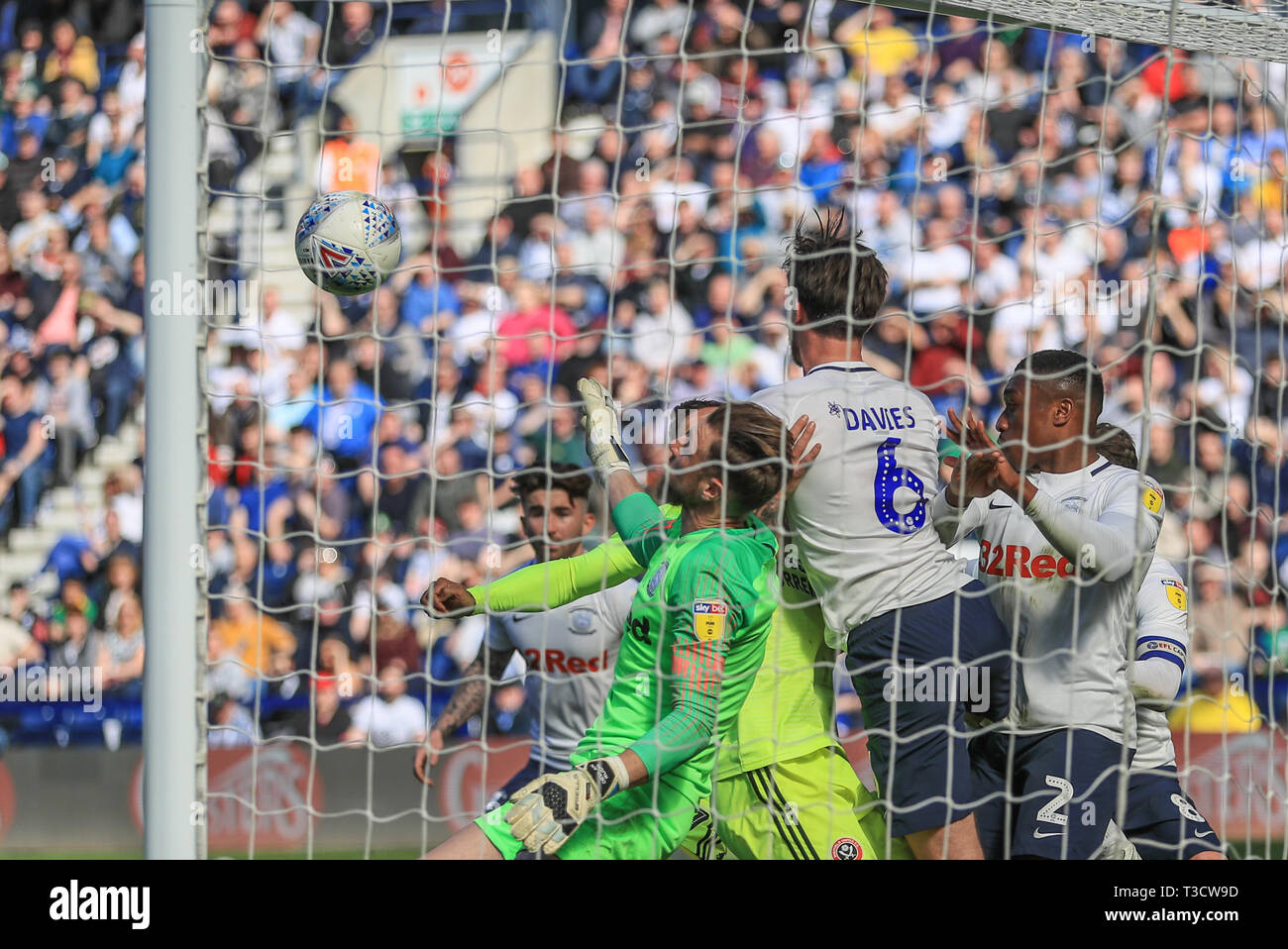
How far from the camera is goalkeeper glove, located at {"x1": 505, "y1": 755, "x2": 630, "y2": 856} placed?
8.55ft

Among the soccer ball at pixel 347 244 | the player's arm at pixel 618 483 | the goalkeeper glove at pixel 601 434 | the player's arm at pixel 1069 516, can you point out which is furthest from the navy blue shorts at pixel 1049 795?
the soccer ball at pixel 347 244

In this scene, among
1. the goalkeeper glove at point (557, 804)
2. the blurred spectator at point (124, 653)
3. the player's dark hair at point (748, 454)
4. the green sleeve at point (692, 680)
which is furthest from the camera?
the blurred spectator at point (124, 653)

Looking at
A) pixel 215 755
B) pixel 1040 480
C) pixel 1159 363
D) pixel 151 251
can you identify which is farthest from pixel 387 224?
pixel 1159 363

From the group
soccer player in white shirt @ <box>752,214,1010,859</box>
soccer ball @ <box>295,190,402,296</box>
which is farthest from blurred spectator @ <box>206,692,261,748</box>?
soccer player in white shirt @ <box>752,214,1010,859</box>

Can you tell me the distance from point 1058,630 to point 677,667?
954mm

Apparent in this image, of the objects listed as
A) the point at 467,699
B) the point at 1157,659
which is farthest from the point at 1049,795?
the point at 467,699

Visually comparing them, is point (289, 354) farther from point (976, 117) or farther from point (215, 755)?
point (976, 117)

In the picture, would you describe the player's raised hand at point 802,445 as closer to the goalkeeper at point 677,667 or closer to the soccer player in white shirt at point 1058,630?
the goalkeeper at point 677,667

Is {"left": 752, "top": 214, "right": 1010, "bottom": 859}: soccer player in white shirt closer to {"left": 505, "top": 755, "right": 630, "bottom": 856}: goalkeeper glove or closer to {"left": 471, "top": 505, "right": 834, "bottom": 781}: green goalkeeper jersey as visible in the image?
{"left": 471, "top": 505, "right": 834, "bottom": 781}: green goalkeeper jersey

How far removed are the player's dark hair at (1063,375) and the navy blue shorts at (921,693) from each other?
0.52 metres

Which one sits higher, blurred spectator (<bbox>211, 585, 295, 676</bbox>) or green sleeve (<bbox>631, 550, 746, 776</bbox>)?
blurred spectator (<bbox>211, 585, 295, 676</bbox>)

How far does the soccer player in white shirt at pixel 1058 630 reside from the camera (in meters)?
3.02

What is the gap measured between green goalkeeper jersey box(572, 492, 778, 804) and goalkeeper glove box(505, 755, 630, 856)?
111mm
